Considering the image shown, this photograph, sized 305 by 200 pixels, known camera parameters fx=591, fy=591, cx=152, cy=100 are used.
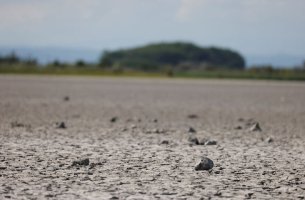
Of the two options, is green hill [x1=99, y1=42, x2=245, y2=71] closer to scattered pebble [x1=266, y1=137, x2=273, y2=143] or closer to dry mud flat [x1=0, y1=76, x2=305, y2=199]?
dry mud flat [x1=0, y1=76, x2=305, y2=199]

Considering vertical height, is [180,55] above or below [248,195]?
above

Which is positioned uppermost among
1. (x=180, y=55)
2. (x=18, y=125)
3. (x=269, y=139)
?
(x=180, y=55)

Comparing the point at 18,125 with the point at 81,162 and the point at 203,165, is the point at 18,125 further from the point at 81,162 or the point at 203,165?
the point at 203,165

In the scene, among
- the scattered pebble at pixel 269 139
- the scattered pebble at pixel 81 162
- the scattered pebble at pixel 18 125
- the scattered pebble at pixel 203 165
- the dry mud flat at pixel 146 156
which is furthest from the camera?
the scattered pebble at pixel 18 125

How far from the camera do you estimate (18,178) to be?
6.52 meters

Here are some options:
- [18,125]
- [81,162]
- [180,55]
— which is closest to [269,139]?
[81,162]

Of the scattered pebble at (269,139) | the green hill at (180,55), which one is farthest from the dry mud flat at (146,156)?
the green hill at (180,55)

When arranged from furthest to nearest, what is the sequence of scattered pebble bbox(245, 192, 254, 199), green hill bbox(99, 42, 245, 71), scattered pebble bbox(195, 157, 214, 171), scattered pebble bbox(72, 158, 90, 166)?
green hill bbox(99, 42, 245, 71) → scattered pebble bbox(72, 158, 90, 166) → scattered pebble bbox(195, 157, 214, 171) → scattered pebble bbox(245, 192, 254, 199)

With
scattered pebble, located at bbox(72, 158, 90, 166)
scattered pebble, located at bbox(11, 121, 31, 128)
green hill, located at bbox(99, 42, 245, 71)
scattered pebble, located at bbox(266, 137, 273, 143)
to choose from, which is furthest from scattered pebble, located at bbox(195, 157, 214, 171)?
green hill, located at bbox(99, 42, 245, 71)

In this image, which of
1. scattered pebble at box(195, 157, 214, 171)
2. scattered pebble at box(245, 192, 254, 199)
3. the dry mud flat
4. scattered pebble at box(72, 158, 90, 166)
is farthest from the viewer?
scattered pebble at box(72, 158, 90, 166)

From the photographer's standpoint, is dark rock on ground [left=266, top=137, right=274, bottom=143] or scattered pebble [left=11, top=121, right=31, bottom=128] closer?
dark rock on ground [left=266, top=137, right=274, bottom=143]

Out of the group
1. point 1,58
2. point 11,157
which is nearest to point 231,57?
point 1,58

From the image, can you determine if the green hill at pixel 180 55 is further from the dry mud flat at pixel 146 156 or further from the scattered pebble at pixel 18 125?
the scattered pebble at pixel 18 125

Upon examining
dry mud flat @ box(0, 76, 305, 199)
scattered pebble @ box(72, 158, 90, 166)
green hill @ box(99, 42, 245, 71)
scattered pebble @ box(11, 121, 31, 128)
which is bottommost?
scattered pebble @ box(11, 121, 31, 128)
